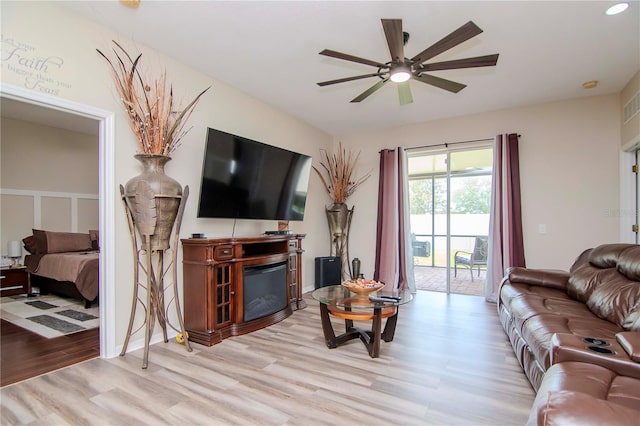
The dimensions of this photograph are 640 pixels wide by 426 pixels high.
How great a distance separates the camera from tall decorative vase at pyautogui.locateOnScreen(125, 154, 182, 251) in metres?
2.54

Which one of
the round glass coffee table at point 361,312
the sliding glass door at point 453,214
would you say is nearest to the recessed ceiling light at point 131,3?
the round glass coffee table at point 361,312

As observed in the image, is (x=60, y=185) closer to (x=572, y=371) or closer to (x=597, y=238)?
(x=572, y=371)

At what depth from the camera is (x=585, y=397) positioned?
1.11 meters

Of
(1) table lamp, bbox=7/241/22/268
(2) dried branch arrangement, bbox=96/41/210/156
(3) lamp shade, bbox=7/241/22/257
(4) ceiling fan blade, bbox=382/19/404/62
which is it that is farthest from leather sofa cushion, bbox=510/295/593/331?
(3) lamp shade, bbox=7/241/22/257

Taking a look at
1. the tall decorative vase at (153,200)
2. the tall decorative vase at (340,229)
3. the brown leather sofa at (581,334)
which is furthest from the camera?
the tall decorative vase at (340,229)

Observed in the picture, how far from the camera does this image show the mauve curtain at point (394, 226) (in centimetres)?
512

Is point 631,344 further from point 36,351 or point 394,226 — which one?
point 36,351

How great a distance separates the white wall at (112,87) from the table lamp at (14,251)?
139 inches

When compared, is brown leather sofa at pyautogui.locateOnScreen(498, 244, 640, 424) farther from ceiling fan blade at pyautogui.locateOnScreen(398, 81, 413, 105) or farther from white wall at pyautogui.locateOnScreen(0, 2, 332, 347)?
white wall at pyautogui.locateOnScreen(0, 2, 332, 347)

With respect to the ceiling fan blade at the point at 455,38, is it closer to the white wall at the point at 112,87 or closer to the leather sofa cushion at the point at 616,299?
the leather sofa cushion at the point at 616,299

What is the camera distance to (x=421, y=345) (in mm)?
2885

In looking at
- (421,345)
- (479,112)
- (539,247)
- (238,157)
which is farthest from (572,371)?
(479,112)

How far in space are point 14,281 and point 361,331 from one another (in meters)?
5.12

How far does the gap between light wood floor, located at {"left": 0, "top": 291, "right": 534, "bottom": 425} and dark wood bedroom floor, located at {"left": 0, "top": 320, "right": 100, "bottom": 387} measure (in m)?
0.15
